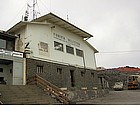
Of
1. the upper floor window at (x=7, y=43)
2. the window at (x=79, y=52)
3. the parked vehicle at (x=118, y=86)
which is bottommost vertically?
the parked vehicle at (x=118, y=86)

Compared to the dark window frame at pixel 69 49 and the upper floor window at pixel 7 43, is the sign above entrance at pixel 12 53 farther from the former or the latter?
the dark window frame at pixel 69 49

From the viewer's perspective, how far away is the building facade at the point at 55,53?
231 cm

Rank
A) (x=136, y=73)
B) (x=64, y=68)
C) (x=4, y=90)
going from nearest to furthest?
(x=136, y=73)
(x=4, y=90)
(x=64, y=68)

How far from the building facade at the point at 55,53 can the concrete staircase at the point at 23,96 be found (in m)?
0.25

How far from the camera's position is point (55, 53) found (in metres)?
2.76

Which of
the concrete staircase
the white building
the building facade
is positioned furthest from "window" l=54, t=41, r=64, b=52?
the concrete staircase

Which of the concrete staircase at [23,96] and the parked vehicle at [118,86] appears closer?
the parked vehicle at [118,86]

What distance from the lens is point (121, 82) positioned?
150 cm

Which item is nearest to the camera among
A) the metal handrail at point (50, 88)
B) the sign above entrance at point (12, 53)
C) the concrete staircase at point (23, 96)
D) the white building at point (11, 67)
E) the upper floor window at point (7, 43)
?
the concrete staircase at point (23, 96)

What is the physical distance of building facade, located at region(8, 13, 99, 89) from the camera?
2312mm

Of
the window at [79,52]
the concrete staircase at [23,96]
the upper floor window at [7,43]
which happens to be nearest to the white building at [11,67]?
the concrete staircase at [23,96]

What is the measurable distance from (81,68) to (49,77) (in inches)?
21.3
